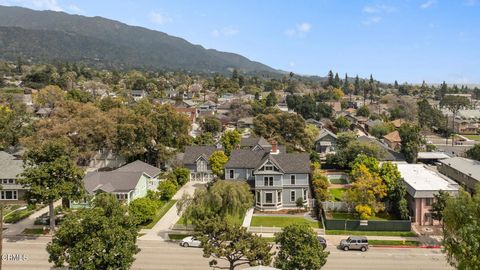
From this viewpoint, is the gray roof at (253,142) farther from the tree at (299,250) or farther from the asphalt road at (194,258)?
the tree at (299,250)

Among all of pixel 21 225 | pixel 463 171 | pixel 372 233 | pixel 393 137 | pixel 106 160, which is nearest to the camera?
pixel 372 233

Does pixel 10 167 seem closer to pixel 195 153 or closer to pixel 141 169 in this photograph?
pixel 141 169

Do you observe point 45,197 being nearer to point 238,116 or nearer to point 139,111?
point 139,111

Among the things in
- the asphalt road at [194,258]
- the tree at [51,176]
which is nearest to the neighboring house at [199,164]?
the tree at [51,176]

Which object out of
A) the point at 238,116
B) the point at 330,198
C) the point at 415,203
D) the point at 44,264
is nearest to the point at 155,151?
the point at 330,198

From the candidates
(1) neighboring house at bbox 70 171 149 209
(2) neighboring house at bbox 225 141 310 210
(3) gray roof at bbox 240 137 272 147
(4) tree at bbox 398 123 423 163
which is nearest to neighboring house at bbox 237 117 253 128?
(3) gray roof at bbox 240 137 272 147

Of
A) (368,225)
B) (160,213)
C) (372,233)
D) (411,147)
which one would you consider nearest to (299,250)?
(372,233)
